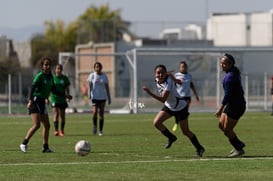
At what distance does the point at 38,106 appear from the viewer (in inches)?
776

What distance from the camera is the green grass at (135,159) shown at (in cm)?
1496

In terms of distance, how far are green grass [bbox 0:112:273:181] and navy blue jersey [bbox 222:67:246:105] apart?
1157 millimetres

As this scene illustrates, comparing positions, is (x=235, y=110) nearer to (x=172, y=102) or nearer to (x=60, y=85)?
(x=172, y=102)

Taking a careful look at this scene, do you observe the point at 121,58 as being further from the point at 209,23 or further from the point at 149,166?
the point at 149,166

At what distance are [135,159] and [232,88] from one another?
2.45 m

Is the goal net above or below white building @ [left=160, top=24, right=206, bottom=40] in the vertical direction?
below

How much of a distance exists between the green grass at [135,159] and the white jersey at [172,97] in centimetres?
A: 101

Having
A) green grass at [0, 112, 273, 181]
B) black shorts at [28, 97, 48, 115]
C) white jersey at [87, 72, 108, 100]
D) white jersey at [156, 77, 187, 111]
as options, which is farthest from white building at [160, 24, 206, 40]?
white jersey at [156, 77, 187, 111]

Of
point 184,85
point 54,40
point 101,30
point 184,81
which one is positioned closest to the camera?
point 184,81

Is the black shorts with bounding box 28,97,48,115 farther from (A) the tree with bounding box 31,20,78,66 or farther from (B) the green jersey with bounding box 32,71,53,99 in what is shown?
(A) the tree with bounding box 31,20,78,66

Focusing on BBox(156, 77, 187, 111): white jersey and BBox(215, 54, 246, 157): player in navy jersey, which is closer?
BBox(215, 54, 246, 157): player in navy jersey

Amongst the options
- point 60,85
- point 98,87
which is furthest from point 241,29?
point 60,85

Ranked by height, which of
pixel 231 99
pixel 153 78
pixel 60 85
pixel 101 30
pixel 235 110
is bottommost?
pixel 235 110

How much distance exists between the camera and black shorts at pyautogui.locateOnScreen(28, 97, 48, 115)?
19656mm
